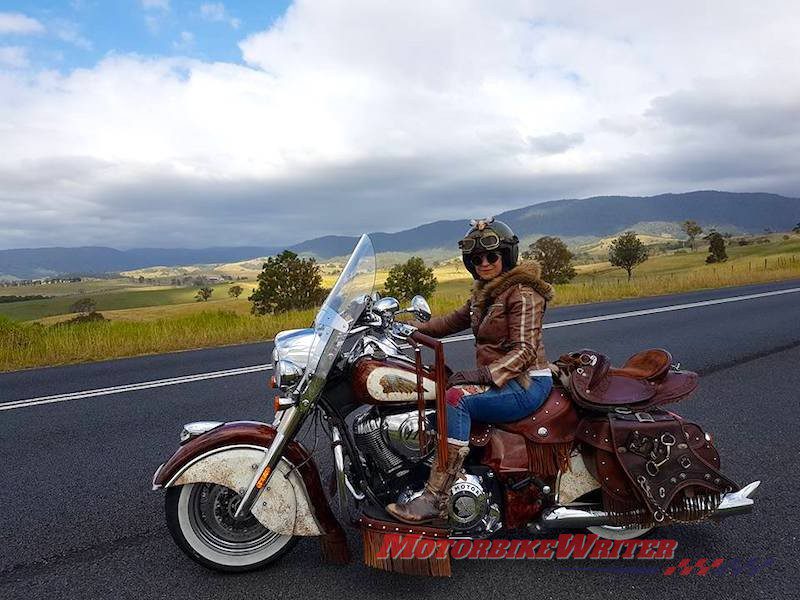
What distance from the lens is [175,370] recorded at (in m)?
8.45

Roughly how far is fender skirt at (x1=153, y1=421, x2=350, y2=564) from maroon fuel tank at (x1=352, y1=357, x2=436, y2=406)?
542 millimetres

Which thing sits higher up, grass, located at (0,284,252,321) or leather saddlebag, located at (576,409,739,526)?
leather saddlebag, located at (576,409,739,526)

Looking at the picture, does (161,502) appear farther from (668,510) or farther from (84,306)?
(84,306)

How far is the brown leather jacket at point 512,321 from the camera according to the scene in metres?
3.01

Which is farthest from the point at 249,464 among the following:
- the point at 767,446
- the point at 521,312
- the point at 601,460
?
the point at 767,446

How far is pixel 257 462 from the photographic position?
302cm

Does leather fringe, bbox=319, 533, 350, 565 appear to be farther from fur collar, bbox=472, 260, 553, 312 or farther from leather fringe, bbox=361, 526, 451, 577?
fur collar, bbox=472, 260, 553, 312

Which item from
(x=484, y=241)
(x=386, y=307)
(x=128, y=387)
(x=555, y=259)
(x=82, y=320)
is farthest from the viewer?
(x=555, y=259)

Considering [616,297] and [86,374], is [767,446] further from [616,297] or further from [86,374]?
[616,297]

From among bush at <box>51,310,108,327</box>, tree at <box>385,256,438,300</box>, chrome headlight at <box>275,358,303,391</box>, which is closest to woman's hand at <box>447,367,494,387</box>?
chrome headlight at <box>275,358,303,391</box>

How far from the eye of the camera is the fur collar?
3.14 meters

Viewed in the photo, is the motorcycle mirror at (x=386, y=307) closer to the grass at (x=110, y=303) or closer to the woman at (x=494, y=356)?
the woman at (x=494, y=356)

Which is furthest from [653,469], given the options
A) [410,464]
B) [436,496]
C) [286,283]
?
[286,283]

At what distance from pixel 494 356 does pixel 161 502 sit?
2.61m
